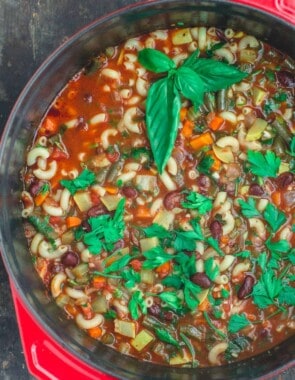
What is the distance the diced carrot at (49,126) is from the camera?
3.41 metres

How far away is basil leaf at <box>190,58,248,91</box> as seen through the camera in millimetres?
3195

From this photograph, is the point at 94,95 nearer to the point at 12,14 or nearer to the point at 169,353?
the point at 12,14

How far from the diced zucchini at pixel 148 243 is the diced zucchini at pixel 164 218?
0.08 meters

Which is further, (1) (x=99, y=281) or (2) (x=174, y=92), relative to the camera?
(1) (x=99, y=281)

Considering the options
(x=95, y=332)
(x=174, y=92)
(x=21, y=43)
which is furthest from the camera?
(x=21, y=43)

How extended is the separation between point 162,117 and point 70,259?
2.65 ft

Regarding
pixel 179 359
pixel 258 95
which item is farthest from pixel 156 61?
pixel 179 359

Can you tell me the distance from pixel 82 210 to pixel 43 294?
44 centimetres

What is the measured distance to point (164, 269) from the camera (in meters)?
3.35

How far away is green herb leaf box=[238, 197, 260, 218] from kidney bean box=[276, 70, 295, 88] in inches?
22.6

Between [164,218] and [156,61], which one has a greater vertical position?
[156,61]

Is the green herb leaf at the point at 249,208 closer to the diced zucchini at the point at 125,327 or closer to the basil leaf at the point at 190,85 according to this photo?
the basil leaf at the point at 190,85

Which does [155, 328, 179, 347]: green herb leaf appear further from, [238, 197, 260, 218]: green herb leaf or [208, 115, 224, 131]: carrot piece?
[208, 115, 224, 131]: carrot piece

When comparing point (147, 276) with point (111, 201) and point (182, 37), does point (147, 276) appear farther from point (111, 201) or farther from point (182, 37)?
point (182, 37)
